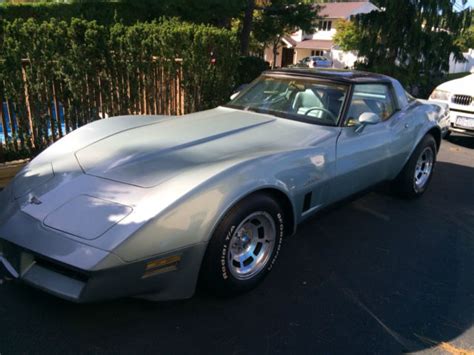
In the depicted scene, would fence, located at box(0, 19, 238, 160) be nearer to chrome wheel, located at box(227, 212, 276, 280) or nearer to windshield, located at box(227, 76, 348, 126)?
windshield, located at box(227, 76, 348, 126)

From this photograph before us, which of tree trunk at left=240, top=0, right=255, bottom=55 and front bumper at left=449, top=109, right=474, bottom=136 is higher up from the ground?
tree trunk at left=240, top=0, right=255, bottom=55

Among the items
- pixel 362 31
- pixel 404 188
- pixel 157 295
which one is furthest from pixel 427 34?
pixel 157 295

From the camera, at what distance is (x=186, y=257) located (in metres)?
2.40

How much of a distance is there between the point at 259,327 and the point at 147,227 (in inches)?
37.2

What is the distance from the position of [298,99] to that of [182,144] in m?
1.39

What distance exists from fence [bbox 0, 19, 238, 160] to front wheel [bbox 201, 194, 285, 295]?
3.78 m

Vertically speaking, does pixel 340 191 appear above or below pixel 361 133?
below

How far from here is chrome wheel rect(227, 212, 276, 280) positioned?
280 centimetres

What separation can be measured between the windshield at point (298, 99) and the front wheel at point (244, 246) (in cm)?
122

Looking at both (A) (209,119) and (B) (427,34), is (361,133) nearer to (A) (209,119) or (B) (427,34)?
(A) (209,119)

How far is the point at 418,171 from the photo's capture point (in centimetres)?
505

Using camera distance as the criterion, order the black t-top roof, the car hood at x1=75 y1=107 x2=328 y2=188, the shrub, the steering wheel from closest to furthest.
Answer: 1. the car hood at x1=75 y1=107 x2=328 y2=188
2. the steering wheel
3. the black t-top roof
4. the shrub

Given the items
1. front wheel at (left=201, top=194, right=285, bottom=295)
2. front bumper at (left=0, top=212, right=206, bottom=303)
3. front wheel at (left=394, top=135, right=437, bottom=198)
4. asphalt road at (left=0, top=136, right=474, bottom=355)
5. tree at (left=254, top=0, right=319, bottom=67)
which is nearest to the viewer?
front bumper at (left=0, top=212, right=206, bottom=303)

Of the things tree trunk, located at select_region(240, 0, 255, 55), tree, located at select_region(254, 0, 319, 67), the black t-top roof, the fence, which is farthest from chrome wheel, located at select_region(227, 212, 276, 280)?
tree, located at select_region(254, 0, 319, 67)
